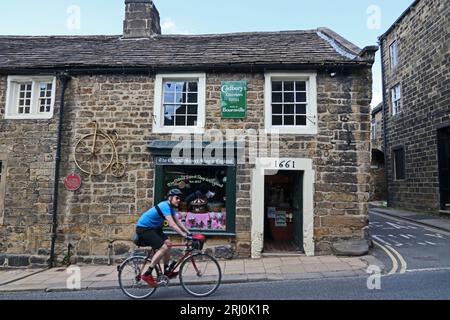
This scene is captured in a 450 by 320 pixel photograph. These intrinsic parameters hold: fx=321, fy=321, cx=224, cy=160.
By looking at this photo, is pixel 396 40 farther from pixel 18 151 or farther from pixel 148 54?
pixel 18 151

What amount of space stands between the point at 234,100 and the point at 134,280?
5.39 meters

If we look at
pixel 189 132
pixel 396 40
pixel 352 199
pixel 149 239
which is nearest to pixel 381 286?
pixel 352 199

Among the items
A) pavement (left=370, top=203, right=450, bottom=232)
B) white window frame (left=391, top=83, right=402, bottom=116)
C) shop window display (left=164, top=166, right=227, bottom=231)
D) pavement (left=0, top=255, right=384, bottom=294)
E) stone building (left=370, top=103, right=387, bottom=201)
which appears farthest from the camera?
stone building (left=370, top=103, right=387, bottom=201)

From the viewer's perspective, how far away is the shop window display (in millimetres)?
9023

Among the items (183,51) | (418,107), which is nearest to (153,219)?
(183,51)

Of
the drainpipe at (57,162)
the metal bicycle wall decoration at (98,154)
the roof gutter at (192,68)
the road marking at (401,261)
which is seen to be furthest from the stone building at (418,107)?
the drainpipe at (57,162)

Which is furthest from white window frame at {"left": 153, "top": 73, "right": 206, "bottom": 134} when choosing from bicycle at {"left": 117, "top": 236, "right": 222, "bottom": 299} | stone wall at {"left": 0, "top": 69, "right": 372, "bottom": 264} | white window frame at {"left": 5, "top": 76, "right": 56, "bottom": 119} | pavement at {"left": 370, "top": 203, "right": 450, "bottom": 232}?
pavement at {"left": 370, "top": 203, "right": 450, "bottom": 232}

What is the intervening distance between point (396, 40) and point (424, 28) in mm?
2941

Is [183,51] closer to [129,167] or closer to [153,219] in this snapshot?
[129,167]

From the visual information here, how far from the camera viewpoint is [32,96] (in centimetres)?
962

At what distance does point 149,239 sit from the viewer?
5.89 meters

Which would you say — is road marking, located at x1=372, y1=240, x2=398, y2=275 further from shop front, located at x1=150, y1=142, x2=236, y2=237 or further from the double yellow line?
shop front, located at x1=150, y1=142, x2=236, y2=237

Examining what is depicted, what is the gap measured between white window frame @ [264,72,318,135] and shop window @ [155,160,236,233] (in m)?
1.79

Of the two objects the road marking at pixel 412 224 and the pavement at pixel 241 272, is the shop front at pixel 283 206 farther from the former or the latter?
the road marking at pixel 412 224
